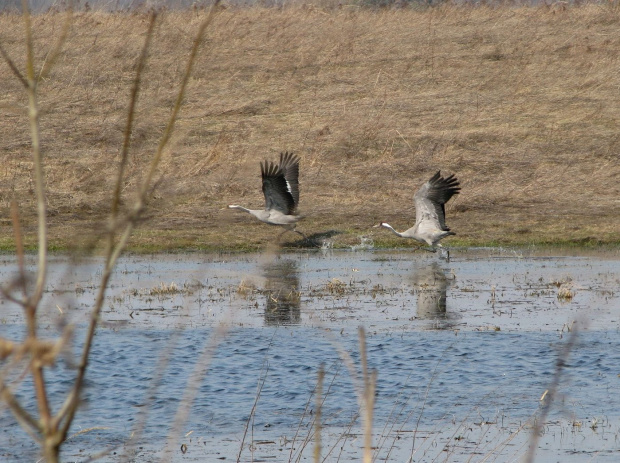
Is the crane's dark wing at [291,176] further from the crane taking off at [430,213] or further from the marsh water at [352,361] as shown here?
the crane taking off at [430,213]

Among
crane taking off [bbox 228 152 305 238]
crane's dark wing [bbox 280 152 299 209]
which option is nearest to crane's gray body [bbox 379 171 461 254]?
crane taking off [bbox 228 152 305 238]

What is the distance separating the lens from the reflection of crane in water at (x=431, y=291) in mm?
11867

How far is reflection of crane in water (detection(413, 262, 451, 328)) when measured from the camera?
467 inches

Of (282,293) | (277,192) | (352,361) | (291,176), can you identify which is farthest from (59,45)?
(291,176)

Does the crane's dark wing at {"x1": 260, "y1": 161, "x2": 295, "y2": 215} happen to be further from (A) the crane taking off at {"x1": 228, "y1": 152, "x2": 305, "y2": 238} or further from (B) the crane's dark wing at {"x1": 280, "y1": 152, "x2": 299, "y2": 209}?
(B) the crane's dark wing at {"x1": 280, "y1": 152, "x2": 299, "y2": 209}

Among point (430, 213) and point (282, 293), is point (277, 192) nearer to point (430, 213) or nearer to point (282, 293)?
point (430, 213)

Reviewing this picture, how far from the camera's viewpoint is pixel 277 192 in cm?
1596

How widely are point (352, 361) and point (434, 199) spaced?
8.74 m

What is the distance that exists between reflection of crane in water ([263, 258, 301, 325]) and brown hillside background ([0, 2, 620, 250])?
84.8 inches

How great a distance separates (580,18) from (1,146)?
57.2 feet

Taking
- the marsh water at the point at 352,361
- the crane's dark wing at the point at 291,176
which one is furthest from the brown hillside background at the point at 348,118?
the marsh water at the point at 352,361

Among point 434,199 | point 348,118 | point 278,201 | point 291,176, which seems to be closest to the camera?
point 434,199

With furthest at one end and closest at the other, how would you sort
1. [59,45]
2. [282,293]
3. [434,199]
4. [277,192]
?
[277,192] → [434,199] → [282,293] → [59,45]

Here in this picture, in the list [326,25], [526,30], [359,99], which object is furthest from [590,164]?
[326,25]
